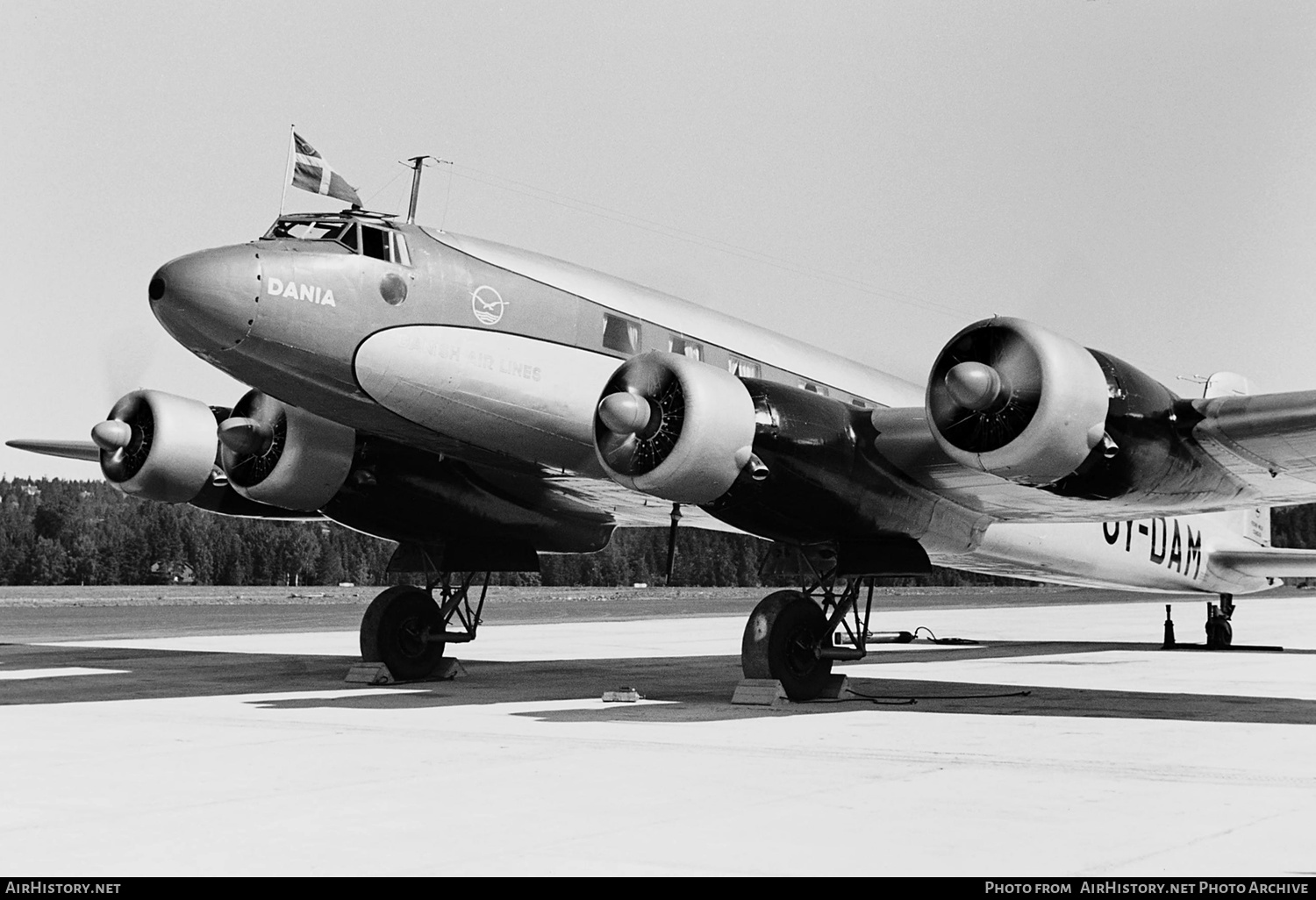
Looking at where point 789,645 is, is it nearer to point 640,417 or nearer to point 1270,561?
point 640,417

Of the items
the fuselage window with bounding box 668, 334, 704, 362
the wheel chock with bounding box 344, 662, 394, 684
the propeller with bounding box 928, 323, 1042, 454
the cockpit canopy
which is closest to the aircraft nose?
the cockpit canopy

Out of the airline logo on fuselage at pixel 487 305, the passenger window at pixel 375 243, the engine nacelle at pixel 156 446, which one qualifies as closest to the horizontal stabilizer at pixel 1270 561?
the airline logo on fuselage at pixel 487 305

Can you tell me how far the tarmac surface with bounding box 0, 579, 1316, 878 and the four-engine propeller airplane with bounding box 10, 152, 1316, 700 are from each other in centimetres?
176

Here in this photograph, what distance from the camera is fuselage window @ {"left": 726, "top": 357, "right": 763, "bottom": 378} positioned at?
14.7 meters

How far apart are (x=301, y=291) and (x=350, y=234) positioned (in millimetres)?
922

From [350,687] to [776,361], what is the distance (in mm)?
6077

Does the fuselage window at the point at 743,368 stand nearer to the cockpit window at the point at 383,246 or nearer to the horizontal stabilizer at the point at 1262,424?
the cockpit window at the point at 383,246

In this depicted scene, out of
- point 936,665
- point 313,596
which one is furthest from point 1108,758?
point 313,596

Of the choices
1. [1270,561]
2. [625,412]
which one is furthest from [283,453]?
[1270,561]

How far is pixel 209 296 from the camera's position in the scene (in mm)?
11508

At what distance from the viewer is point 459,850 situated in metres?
6.02

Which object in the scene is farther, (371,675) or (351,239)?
(371,675)

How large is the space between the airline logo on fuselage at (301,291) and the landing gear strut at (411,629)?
4.69 m

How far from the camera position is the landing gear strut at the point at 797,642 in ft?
44.2
